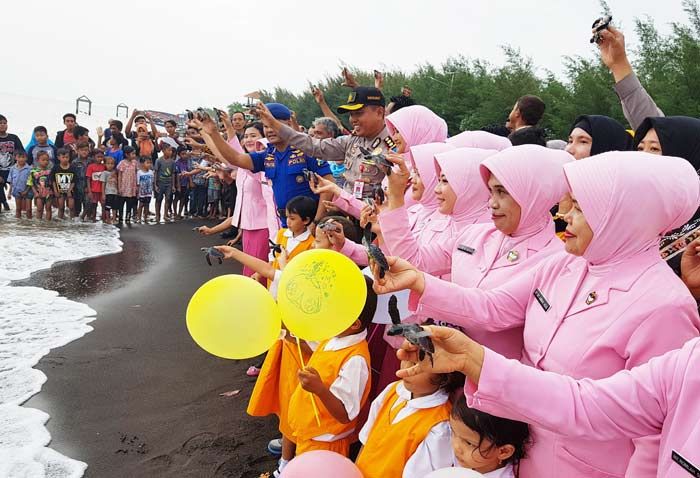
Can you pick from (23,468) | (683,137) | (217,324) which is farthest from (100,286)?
(683,137)

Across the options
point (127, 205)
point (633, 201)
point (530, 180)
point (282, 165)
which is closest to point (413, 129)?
point (530, 180)

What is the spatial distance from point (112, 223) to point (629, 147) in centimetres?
1142

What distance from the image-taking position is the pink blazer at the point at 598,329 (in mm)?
1433

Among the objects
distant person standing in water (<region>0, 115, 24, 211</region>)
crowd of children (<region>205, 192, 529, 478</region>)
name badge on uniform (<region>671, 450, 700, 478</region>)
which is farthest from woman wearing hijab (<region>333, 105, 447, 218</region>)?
distant person standing in water (<region>0, 115, 24, 211</region>)

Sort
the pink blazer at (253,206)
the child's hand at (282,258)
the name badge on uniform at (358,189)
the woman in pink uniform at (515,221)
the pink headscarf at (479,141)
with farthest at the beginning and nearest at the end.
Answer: the pink blazer at (253,206) → the name badge on uniform at (358,189) → the child's hand at (282,258) → the pink headscarf at (479,141) → the woman in pink uniform at (515,221)

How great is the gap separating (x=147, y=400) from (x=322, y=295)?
2266 millimetres

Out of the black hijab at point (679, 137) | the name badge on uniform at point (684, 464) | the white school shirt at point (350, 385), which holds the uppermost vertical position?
the black hijab at point (679, 137)

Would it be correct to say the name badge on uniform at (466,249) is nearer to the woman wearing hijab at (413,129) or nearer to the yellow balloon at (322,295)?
the yellow balloon at (322,295)

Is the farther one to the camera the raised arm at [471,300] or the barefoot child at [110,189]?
the barefoot child at [110,189]

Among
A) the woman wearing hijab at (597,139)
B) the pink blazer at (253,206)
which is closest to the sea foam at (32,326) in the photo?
the pink blazer at (253,206)

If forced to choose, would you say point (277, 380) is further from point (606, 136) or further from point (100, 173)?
point (100, 173)

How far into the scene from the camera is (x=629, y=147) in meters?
2.90

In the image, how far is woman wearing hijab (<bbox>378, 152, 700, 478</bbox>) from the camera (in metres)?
1.44

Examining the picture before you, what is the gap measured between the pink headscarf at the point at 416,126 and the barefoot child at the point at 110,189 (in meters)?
9.76
